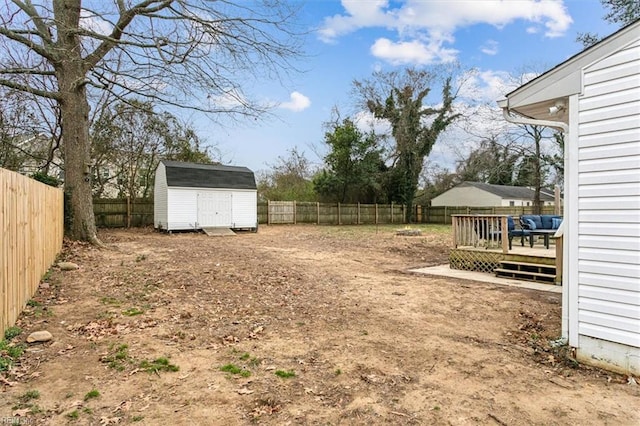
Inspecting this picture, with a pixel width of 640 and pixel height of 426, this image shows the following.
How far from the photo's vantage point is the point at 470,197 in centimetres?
3494

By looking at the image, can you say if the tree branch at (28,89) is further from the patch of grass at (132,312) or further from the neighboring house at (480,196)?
the neighboring house at (480,196)

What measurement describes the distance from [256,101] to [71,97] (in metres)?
5.00

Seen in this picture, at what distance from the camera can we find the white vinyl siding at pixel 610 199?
3.25 metres

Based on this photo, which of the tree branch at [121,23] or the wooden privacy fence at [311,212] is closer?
the tree branch at [121,23]

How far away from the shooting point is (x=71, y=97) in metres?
9.83

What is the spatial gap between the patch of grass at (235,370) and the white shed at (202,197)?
14452mm

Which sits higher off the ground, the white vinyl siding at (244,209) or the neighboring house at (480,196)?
the neighboring house at (480,196)

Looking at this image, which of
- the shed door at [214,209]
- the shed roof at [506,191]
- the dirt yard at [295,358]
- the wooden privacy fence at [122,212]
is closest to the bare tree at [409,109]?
the shed roof at [506,191]

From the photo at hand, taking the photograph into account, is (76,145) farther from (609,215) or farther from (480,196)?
(480,196)

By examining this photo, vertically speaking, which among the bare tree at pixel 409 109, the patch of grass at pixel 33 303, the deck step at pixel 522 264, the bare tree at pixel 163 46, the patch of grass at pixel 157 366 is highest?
the bare tree at pixel 409 109

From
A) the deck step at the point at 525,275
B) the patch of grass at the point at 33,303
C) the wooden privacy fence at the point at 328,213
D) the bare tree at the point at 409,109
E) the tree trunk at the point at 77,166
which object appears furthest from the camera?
the bare tree at the point at 409,109

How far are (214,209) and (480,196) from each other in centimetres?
2559

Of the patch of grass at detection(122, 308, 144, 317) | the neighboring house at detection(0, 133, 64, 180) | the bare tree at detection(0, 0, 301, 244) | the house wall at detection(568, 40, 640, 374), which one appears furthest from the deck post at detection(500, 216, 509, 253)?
the neighboring house at detection(0, 133, 64, 180)

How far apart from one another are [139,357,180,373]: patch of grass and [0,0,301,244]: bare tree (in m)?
6.54
